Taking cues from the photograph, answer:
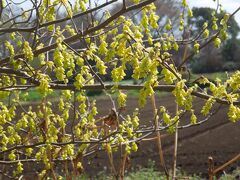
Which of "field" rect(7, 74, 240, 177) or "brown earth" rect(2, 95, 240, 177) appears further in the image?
"brown earth" rect(2, 95, 240, 177)

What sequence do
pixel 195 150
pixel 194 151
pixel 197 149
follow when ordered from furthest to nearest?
pixel 197 149 → pixel 195 150 → pixel 194 151

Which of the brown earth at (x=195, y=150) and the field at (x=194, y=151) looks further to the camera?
the brown earth at (x=195, y=150)

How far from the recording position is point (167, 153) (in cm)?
1116

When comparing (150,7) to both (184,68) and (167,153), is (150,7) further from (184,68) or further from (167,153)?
(167,153)

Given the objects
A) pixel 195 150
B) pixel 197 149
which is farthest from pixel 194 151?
pixel 197 149

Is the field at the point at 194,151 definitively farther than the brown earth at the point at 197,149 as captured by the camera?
No

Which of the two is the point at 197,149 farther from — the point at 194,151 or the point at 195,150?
the point at 194,151

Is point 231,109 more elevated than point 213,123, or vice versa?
A: point 231,109

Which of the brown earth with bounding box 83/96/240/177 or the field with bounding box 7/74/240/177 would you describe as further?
the brown earth with bounding box 83/96/240/177

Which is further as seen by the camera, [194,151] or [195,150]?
[195,150]

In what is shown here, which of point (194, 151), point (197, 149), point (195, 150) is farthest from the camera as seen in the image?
point (197, 149)

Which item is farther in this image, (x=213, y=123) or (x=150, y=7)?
(x=213, y=123)

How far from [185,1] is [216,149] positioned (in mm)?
8176

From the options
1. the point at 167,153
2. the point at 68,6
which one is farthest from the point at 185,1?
the point at 167,153
